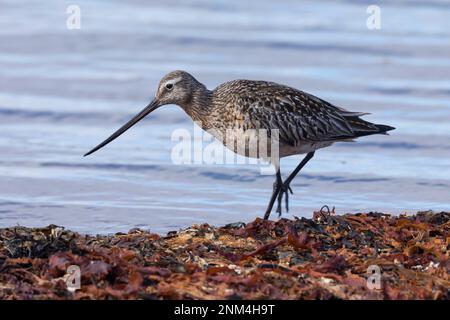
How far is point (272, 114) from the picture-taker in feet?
30.9

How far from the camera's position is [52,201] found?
10812 mm

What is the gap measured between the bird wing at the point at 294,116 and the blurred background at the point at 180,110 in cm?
111

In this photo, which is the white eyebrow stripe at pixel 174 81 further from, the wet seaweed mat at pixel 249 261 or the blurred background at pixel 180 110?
the wet seaweed mat at pixel 249 261

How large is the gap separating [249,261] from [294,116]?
2626 mm

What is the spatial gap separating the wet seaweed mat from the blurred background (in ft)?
7.50

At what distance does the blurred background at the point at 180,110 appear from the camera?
10.9 m

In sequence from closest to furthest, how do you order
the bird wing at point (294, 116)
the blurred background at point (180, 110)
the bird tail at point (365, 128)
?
the bird wing at point (294, 116)
the bird tail at point (365, 128)
the blurred background at point (180, 110)

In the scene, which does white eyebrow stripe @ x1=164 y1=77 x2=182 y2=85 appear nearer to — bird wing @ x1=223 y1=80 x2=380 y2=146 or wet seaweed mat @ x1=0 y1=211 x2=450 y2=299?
bird wing @ x1=223 y1=80 x2=380 y2=146

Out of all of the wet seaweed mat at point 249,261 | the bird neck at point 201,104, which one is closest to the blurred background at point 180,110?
the bird neck at point 201,104

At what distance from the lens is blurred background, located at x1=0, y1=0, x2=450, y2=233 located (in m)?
10.9

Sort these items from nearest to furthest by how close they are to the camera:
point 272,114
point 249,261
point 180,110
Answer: point 249,261 → point 272,114 → point 180,110

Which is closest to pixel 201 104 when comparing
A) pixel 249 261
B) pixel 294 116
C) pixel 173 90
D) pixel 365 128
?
pixel 173 90

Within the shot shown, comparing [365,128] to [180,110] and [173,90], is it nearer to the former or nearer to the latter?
[173,90]
